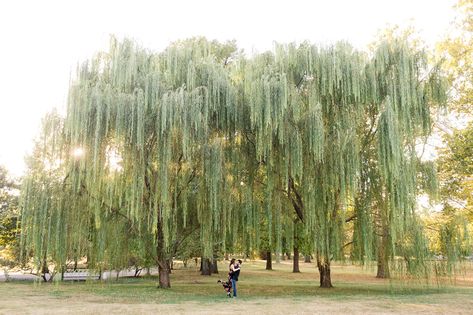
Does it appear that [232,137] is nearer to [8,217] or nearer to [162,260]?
[162,260]

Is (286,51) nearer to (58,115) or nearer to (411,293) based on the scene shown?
(58,115)

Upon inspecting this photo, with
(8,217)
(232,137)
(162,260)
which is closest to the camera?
(232,137)

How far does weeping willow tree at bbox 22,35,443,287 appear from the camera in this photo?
12188mm

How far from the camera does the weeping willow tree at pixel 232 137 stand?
12188 mm

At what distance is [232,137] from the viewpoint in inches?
540

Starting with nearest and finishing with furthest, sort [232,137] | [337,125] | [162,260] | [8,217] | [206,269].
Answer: [337,125] → [232,137] → [162,260] → [8,217] → [206,269]

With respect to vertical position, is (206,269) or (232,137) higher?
(232,137)

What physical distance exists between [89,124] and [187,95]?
2.99 m

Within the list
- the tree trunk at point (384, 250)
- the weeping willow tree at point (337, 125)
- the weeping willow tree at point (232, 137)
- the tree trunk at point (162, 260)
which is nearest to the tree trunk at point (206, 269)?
the tree trunk at point (162, 260)

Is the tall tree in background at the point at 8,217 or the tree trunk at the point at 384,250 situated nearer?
the tree trunk at the point at 384,250

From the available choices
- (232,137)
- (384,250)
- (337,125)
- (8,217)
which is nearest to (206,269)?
(8,217)

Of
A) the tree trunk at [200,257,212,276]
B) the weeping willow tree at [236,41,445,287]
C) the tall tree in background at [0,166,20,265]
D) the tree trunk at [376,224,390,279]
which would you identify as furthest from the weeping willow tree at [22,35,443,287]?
the tree trunk at [200,257,212,276]

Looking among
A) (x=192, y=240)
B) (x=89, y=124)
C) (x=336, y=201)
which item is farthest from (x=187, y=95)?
(x=192, y=240)

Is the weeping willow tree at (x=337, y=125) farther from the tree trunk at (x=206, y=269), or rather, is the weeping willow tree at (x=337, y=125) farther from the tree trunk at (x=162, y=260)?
the tree trunk at (x=206, y=269)
